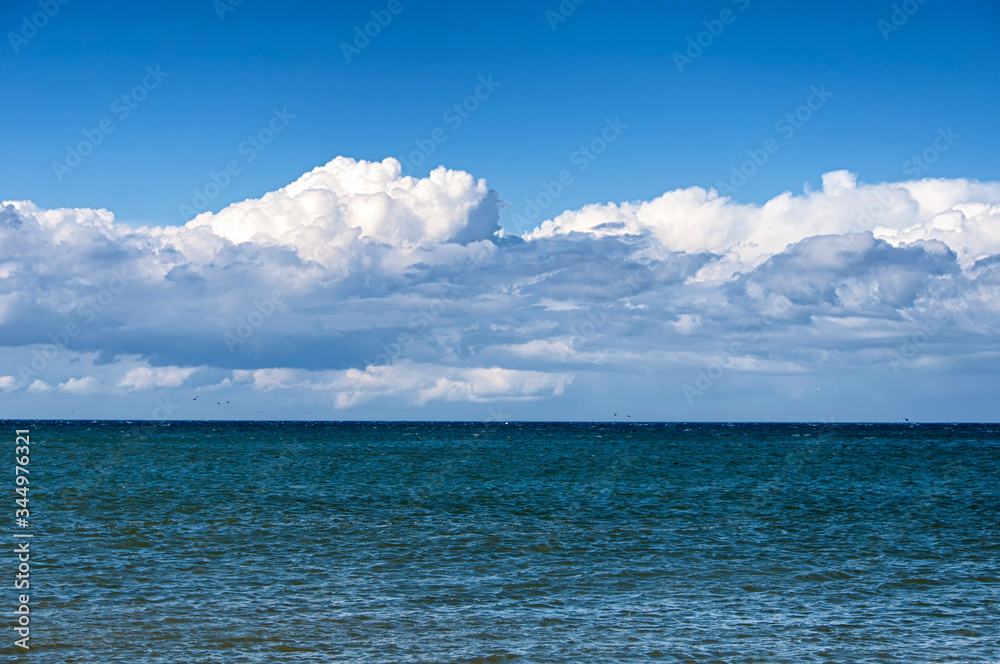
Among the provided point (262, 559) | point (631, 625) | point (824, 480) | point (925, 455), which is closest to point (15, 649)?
point (262, 559)

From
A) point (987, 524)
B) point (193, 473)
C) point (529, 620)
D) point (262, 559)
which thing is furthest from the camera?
point (193, 473)

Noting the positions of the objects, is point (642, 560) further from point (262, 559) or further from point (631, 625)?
point (262, 559)

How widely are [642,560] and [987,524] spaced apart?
1706cm

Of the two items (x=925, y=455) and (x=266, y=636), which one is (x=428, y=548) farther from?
(x=925, y=455)

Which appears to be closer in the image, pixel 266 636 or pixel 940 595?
pixel 266 636

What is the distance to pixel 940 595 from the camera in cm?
2023

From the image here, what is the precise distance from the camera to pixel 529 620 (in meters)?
17.8

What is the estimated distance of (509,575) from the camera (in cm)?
2220

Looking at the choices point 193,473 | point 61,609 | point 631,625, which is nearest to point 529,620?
point 631,625

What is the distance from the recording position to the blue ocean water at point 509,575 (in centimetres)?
1611

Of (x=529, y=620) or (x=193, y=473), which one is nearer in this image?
(x=529, y=620)

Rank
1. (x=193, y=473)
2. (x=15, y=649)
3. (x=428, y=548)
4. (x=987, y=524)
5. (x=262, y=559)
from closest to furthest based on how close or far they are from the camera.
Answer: (x=15, y=649) < (x=262, y=559) < (x=428, y=548) < (x=987, y=524) < (x=193, y=473)

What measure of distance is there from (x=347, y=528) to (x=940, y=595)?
1937 cm

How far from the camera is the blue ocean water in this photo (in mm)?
16109
